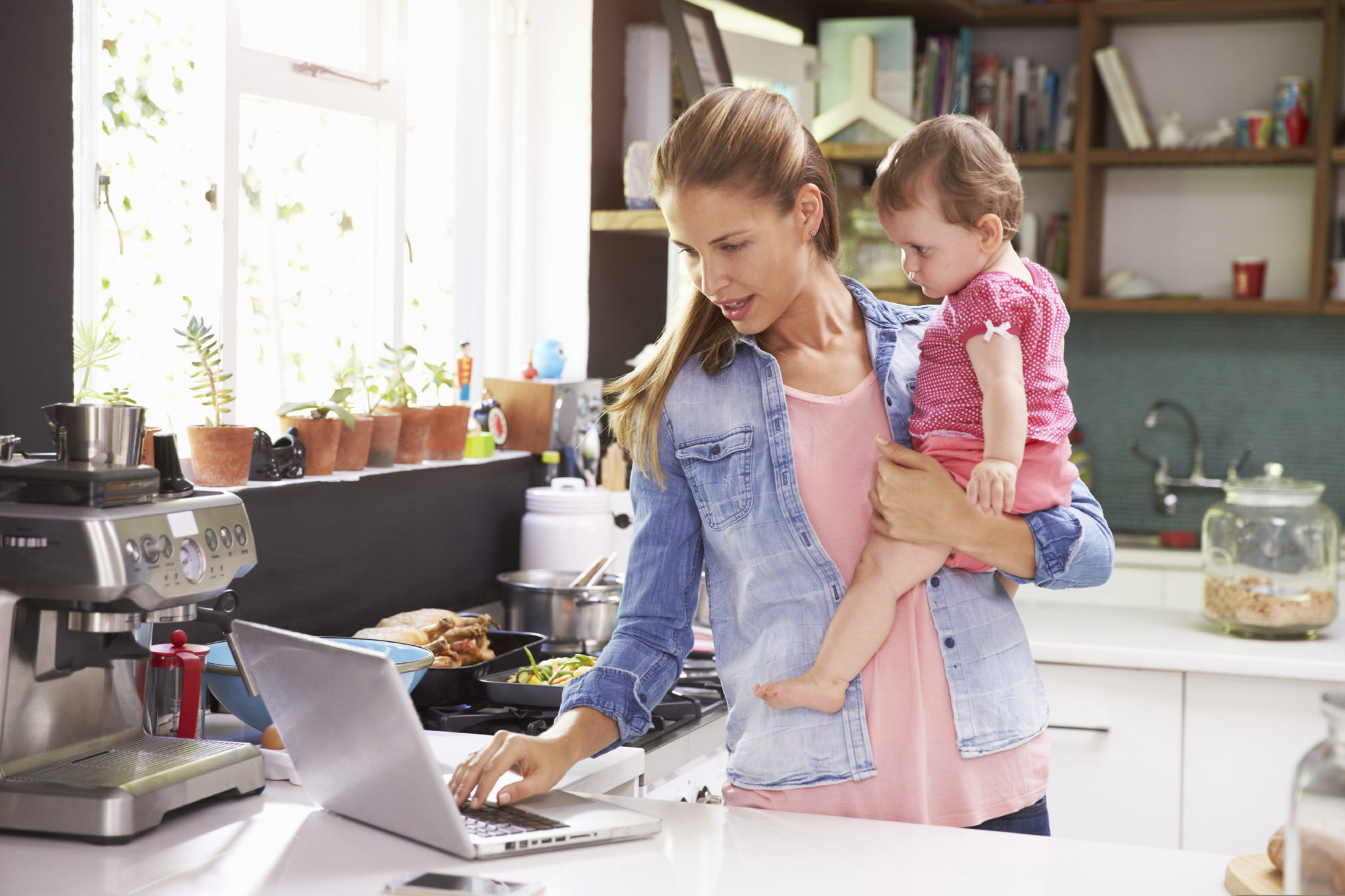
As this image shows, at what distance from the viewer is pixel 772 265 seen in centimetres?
149

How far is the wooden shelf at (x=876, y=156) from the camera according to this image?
3.92 m

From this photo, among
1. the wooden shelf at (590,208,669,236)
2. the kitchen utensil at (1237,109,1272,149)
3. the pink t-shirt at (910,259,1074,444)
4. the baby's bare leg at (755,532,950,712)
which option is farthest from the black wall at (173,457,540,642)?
the kitchen utensil at (1237,109,1272,149)

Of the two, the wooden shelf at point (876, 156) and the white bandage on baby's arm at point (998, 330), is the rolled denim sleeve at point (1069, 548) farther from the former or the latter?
the wooden shelf at point (876, 156)

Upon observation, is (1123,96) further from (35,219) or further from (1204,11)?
(35,219)

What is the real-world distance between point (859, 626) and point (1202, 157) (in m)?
A: 3.20

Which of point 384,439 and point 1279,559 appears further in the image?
point 1279,559

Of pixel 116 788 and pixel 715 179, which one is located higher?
pixel 715 179

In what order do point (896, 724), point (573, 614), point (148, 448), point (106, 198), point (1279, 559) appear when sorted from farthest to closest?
point (1279, 559) → point (573, 614) → point (106, 198) → point (148, 448) → point (896, 724)

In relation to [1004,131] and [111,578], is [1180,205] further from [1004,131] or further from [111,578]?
[111,578]

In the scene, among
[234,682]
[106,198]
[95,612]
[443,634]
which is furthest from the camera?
[443,634]

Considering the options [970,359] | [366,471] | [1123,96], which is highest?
[1123,96]

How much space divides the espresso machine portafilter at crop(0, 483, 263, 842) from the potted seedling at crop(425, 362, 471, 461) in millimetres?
1281

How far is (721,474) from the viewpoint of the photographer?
1521 millimetres

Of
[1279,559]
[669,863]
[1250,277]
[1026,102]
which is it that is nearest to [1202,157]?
[1250,277]
